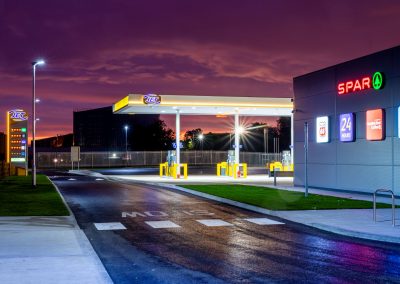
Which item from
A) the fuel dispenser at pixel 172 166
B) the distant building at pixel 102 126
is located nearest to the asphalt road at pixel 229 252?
the fuel dispenser at pixel 172 166

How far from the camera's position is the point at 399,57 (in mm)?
22781

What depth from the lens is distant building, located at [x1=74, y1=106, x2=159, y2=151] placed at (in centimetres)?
12375

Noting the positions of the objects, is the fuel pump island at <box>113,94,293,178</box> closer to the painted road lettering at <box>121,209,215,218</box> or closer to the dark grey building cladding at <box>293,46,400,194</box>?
the dark grey building cladding at <box>293,46,400,194</box>

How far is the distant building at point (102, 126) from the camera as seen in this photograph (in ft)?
406

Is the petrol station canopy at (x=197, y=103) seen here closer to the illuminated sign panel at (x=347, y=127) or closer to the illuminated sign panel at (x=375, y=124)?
the illuminated sign panel at (x=347, y=127)

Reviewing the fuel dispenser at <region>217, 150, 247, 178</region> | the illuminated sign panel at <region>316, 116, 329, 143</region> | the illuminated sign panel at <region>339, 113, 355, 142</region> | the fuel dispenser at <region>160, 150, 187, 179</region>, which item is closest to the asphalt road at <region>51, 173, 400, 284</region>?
the illuminated sign panel at <region>339, 113, 355, 142</region>

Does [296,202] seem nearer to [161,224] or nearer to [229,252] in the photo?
[161,224]

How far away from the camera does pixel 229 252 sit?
1112cm

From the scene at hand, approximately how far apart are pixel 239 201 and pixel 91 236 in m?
8.42

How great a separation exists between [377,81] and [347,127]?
295 cm

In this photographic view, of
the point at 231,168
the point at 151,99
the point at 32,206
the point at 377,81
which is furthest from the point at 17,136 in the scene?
the point at 377,81

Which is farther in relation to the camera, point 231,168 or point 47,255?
→ point 231,168

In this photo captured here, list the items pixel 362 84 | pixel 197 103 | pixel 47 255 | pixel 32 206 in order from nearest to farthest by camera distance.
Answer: pixel 47 255
pixel 32 206
pixel 362 84
pixel 197 103

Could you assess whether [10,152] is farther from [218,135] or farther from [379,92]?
[218,135]
